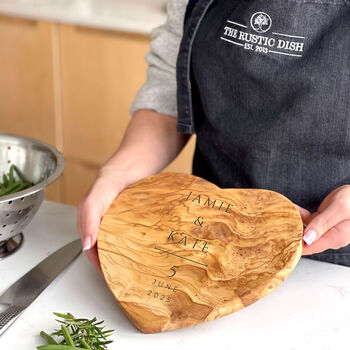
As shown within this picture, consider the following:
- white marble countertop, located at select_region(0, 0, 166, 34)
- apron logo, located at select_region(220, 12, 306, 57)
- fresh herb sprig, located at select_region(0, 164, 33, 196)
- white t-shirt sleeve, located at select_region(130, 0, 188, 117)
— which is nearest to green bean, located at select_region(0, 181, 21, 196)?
fresh herb sprig, located at select_region(0, 164, 33, 196)

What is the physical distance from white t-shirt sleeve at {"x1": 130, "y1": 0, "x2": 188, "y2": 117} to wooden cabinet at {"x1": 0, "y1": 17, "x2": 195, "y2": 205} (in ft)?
3.23

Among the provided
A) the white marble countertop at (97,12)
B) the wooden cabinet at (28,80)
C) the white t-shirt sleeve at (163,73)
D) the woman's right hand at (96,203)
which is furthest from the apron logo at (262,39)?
the wooden cabinet at (28,80)

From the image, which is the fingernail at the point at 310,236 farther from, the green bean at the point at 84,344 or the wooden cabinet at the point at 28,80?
the wooden cabinet at the point at 28,80

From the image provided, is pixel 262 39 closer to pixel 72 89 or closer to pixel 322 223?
pixel 322 223

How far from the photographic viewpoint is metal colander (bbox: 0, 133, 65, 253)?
84 cm

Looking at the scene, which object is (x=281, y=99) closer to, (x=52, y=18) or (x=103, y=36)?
(x=103, y=36)

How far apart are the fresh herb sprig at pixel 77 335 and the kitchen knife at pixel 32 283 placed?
0.07m

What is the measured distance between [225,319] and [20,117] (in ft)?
6.36

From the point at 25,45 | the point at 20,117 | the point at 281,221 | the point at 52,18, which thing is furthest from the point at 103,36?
the point at 281,221

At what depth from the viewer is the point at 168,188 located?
2.91ft

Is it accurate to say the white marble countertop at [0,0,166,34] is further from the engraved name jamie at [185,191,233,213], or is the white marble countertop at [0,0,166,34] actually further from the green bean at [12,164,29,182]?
the engraved name jamie at [185,191,233,213]

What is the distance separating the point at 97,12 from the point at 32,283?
1559 mm

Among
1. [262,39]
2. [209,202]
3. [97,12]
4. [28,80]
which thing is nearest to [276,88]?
[262,39]

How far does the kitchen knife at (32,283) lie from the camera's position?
76 centimetres
